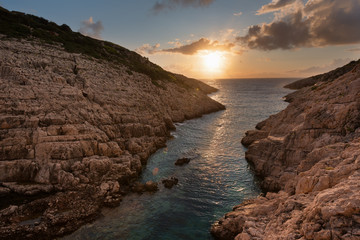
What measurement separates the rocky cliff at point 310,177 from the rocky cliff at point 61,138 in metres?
14.3

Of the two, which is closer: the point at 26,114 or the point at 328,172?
the point at 328,172

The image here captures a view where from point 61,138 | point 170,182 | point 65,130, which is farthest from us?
point 65,130

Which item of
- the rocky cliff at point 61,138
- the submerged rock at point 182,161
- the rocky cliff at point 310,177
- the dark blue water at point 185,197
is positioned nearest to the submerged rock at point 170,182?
the dark blue water at point 185,197

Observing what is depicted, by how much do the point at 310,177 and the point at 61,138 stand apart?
27827mm

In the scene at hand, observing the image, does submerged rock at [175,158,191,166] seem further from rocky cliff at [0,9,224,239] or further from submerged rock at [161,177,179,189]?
rocky cliff at [0,9,224,239]

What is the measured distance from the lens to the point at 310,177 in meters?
15.8

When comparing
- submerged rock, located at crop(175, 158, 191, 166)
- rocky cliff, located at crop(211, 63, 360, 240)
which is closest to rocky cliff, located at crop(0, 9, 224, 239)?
submerged rock, located at crop(175, 158, 191, 166)

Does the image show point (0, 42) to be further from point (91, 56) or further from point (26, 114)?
point (26, 114)

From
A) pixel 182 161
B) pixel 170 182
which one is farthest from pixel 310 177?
pixel 182 161

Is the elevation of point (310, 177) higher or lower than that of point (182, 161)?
higher

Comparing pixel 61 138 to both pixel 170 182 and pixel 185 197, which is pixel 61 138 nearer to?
pixel 170 182

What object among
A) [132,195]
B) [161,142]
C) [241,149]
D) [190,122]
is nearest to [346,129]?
[241,149]

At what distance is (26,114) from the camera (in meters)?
27.2

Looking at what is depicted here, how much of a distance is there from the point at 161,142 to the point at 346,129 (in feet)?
94.8
